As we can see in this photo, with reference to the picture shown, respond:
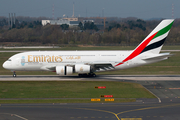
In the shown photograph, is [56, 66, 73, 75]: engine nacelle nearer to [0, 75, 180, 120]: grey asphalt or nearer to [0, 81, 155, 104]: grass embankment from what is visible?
[0, 81, 155, 104]: grass embankment

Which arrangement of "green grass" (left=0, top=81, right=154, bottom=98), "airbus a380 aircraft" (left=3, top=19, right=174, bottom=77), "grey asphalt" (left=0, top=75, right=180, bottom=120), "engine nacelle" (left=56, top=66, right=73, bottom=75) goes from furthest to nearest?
1. "airbus a380 aircraft" (left=3, top=19, right=174, bottom=77)
2. "engine nacelle" (left=56, top=66, right=73, bottom=75)
3. "green grass" (left=0, top=81, right=154, bottom=98)
4. "grey asphalt" (left=0, top=75, right=180, bottom=120)

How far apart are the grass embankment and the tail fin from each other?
28.1 ft

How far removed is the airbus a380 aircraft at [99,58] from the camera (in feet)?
144

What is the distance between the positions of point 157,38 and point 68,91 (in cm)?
1945

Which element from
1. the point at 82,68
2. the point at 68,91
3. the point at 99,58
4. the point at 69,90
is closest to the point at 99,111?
the point at 68,91

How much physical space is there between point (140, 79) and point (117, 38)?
117070 mm

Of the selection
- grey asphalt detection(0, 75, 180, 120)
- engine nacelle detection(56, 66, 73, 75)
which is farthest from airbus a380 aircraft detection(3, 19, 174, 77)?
grey asphalt detection(0, 75, 180, 120)

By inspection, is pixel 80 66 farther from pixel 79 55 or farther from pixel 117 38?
pixel 117 38

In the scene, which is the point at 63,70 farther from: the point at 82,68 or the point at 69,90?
the point at 69,90

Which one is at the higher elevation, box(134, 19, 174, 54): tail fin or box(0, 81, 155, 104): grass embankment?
box(134, 19, 174, 54): tail fin

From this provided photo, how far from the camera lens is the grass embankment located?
29266 mm

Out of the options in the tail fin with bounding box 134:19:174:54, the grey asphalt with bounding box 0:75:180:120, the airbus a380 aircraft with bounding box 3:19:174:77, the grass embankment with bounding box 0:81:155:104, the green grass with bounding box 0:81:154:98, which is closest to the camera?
the grey asphalt with bounding box 0:75:180:120

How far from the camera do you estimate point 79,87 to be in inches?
1441

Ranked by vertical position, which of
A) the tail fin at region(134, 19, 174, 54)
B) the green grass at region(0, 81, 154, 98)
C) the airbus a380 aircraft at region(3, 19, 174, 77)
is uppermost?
the tail fin at region(134, 19, 174, 54)
